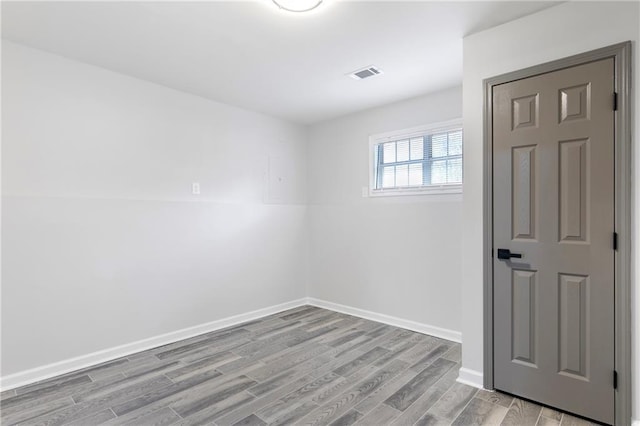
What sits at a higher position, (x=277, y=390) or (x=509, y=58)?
(x=509, y=58)

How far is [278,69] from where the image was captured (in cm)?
307

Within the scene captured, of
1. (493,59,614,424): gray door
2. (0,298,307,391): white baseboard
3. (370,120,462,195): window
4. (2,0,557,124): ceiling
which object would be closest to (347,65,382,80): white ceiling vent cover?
(2,0,557,124): ceiling

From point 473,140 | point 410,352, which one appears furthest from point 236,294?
point 473,140

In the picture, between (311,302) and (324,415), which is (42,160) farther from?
(311,302)

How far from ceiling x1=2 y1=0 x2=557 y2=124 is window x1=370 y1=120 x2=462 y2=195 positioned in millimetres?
516

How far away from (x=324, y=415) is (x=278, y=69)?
9.33 feet

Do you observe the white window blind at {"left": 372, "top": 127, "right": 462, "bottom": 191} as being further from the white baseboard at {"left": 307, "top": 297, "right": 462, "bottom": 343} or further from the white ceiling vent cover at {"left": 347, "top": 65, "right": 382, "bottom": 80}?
the white baseboard at {"left": 307, "top": 297, "right": 462, "bottom": 343}

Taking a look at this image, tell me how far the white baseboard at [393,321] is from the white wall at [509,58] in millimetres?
955

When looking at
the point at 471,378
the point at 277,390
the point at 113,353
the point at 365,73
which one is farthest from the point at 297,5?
the point at 113,353

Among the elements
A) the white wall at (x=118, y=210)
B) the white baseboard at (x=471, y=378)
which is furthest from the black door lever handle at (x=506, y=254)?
the white wall at (x=118, y=210)

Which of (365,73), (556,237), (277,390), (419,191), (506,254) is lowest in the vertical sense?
(277,390)

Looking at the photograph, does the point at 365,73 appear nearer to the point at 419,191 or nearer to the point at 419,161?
the point at 419,161

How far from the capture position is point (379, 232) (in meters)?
4.12

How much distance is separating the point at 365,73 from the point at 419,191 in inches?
56.0
